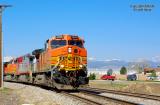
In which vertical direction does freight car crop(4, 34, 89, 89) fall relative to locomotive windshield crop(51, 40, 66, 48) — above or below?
below

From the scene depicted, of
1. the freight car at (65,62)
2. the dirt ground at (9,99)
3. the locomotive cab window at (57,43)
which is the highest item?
the locomotive cab window at (57,43)

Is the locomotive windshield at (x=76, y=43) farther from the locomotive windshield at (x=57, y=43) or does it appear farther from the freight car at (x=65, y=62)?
the locomotive windshield at (x=57, y=43)

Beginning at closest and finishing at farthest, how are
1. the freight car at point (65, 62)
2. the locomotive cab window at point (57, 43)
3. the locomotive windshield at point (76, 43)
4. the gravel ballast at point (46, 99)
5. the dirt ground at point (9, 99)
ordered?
the gravel ballast at point (46, 99), the dirt ground at point (9, 99), the freight car at point (65, 62), the locomotive cab window at point (57, 43), the locomotive windshield at point (76, 43)

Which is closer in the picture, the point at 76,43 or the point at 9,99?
the point at 9,99

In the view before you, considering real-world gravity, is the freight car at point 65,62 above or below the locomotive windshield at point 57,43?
below

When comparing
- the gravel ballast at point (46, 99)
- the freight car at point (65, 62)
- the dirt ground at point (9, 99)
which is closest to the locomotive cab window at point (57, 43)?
the freight car at point (65, 62)

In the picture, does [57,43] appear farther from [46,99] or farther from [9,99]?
[46,99]

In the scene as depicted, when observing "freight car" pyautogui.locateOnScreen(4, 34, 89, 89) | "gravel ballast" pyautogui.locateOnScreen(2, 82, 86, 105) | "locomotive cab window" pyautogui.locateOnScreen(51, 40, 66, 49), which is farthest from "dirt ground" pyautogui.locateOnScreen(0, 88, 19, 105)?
"locomotive cab window" pyautogui.locateOnScreen(51, 40, 66, 49)

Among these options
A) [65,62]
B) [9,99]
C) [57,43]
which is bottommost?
[9,99]

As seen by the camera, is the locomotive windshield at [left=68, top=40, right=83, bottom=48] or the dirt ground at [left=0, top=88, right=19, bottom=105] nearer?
the dirt ground at [left=0, top=88, right=19, bottom=105]

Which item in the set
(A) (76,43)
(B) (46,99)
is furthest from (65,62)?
(B) (46,99)

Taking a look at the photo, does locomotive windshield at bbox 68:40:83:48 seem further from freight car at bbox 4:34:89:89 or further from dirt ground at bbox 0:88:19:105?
dirt ground at bbox 0:88:19:105

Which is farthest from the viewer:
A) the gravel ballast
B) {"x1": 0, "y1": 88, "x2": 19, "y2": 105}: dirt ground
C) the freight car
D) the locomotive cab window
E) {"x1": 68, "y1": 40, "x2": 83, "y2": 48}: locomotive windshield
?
{"x1": 68, "y1": 40, "x2": 83, "y2": 48}: locomotive windshield

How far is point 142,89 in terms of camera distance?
114 feet
